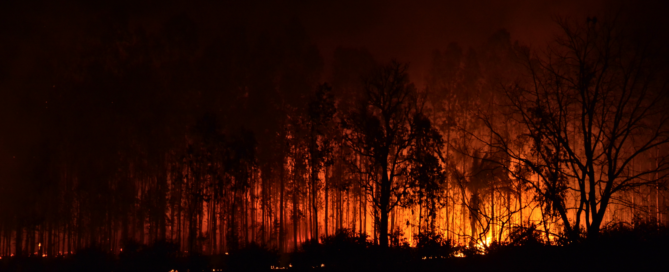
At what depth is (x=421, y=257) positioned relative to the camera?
43.2 feet

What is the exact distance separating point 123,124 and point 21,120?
7.96 metres

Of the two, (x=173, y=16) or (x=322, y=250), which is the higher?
(x=173, y=16)

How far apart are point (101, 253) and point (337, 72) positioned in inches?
576

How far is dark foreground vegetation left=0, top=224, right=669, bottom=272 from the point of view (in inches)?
273

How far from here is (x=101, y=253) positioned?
49.8 ft

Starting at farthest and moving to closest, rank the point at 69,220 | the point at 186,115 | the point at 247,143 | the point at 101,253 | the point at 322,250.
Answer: the point at 69,220
the point at 186,115
the point at 247,143
the point at 101,253
the point at 322,250

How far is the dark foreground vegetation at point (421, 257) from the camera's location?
6.93 meters

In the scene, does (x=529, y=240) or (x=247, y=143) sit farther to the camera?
(x=247, y=143)

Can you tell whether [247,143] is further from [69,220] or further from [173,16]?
[69,220]

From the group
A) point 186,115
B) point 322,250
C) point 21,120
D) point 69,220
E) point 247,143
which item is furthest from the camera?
point 21,120

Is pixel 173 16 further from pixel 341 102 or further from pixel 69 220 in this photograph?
pixel 69 220

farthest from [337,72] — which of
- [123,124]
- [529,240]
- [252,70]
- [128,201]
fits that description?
[529,240]

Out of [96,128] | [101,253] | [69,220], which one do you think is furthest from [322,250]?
[69,220]

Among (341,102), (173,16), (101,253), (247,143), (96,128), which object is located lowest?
(101,253)
